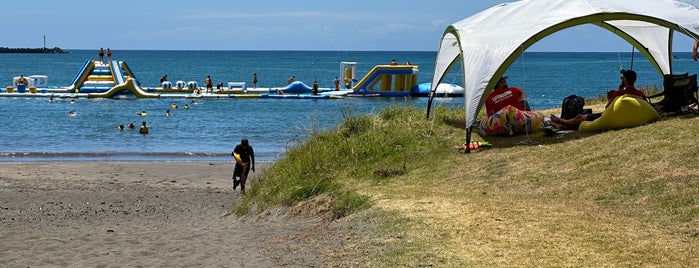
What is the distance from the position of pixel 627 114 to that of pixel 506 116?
1.95 m

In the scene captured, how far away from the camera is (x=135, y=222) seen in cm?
1582

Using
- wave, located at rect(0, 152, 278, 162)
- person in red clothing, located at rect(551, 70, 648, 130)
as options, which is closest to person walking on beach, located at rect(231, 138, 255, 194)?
person in red clothing, located at rect(551, 70, 648, 130)

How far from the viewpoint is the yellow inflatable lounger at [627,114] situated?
15336mm

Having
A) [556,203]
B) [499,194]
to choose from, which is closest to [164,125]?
[499,194]

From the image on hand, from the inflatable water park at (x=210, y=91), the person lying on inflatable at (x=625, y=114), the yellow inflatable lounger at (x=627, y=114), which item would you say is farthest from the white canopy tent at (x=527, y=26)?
the inflatable water park at (x=210, y=91)

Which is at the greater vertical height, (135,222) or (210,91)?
(135,222)

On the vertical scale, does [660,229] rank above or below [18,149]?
above

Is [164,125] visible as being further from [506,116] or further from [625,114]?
[625,114]

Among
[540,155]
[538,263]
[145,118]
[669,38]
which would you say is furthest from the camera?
[145,118]

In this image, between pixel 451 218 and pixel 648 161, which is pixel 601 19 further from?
pixel 451 218

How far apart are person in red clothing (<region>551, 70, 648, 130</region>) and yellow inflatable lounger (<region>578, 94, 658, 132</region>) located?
401 mm

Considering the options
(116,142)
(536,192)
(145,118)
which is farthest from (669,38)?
(145,118)

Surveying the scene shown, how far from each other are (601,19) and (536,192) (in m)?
5.64

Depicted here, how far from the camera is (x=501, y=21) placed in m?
18.2
